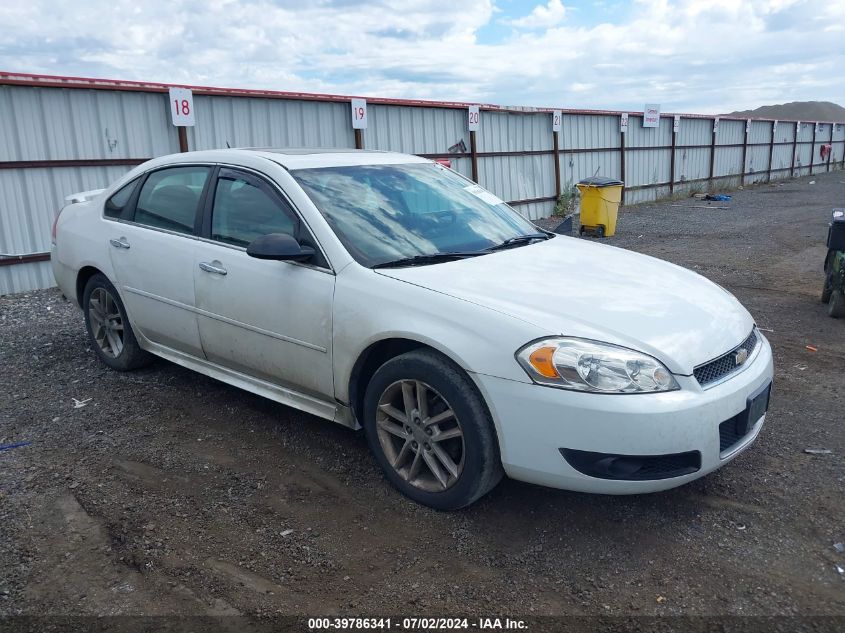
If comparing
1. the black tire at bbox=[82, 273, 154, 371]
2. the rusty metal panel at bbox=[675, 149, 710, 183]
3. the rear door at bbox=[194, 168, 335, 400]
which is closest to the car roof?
the rear door at bbox=[194, 168, 335, 400]

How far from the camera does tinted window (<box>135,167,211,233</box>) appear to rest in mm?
4363

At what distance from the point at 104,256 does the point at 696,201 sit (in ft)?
70.8

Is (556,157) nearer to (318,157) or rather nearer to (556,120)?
(556,120)

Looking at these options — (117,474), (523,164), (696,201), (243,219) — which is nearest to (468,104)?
(523,164)

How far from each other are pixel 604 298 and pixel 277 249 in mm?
1606

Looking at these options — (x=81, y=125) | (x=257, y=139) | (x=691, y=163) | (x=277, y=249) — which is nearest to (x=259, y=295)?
(x=277, y=249)

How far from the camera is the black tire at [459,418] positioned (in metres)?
2.96

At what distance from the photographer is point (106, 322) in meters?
5.19

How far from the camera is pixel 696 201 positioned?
75.4 ft

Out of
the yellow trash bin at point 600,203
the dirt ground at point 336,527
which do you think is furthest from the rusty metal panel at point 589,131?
the dirt ground at point 336,527

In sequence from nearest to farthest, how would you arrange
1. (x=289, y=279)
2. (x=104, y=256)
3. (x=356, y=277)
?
(x=356, y=277) < (x=289, y=279) < (x=104, y=256)

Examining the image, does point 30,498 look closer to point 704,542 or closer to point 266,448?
point 266,448

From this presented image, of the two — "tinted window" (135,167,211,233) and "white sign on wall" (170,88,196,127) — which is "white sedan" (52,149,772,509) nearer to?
"tinted window" (135,167,211,233)

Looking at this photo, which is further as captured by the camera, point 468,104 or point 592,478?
point 468,104
